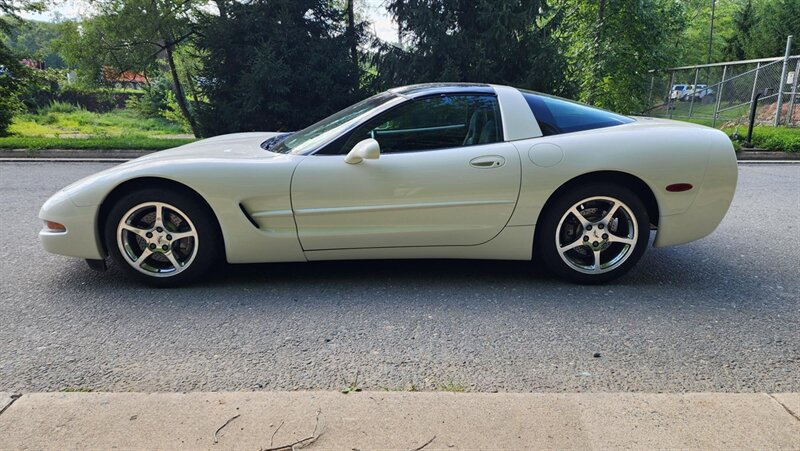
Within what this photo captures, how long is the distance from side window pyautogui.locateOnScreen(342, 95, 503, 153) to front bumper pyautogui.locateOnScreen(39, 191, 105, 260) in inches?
66.5

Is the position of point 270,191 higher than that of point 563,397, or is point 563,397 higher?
point 270,191

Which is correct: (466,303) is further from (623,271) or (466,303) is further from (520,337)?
(623,271)

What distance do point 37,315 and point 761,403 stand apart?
3720 mm

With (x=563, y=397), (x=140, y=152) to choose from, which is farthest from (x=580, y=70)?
(x=563, y=397)

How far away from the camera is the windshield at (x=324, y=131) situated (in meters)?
3.55

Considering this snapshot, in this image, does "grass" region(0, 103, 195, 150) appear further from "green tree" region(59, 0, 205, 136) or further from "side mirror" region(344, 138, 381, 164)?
"side mirror" region(344, 138, 381, 164)

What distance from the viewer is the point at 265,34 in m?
12.5

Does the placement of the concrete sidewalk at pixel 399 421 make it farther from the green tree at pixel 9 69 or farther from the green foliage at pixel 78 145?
the green tree at pixel 9 69

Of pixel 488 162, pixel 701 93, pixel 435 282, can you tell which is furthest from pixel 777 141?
pixel 435 282

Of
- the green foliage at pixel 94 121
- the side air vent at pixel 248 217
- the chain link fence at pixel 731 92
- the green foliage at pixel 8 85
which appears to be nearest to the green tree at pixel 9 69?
the green foliage at pixel 8 85

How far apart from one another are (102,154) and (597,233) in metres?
10.3

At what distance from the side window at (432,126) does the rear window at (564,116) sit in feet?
0.99

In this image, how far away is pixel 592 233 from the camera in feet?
11.5

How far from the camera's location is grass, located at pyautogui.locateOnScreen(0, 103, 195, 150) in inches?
432
